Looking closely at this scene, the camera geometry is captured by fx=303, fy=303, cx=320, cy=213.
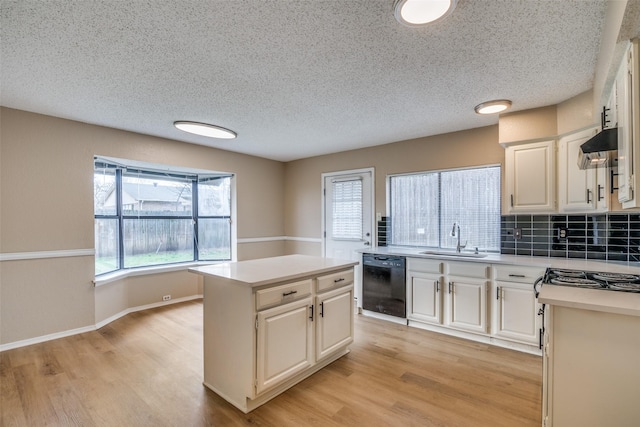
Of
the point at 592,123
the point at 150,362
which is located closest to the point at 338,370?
the point at 150,362

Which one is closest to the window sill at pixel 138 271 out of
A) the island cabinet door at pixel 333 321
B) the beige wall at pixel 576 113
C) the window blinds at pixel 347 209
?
the window blinds at pixel 347 209

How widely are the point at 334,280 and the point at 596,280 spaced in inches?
72.4

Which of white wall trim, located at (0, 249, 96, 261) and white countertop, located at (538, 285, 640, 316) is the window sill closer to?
white wall trim, located at (0, 249, 96, 261)

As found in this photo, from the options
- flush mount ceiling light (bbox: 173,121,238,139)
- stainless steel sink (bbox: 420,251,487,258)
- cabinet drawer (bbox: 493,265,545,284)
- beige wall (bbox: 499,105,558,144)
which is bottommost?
cabinet drawer (bbox: 493,265,545,284)

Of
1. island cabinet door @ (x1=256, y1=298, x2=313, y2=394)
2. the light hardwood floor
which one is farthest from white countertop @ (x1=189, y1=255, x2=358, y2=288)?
the light hardwood floor

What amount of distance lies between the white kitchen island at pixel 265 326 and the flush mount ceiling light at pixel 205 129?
1877 millimetres

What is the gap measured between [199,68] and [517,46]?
223 cm

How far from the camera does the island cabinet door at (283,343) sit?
2.08 meters

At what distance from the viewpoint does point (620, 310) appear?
1398 mm

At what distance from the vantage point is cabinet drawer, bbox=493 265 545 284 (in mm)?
2891

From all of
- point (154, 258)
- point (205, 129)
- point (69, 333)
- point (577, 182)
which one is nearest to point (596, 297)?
point (577, 182)

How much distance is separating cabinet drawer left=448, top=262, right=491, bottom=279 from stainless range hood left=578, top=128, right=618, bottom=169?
4.44 feet

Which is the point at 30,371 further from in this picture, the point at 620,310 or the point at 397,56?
the point at 620,310

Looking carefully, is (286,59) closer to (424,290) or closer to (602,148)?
(602,148)
